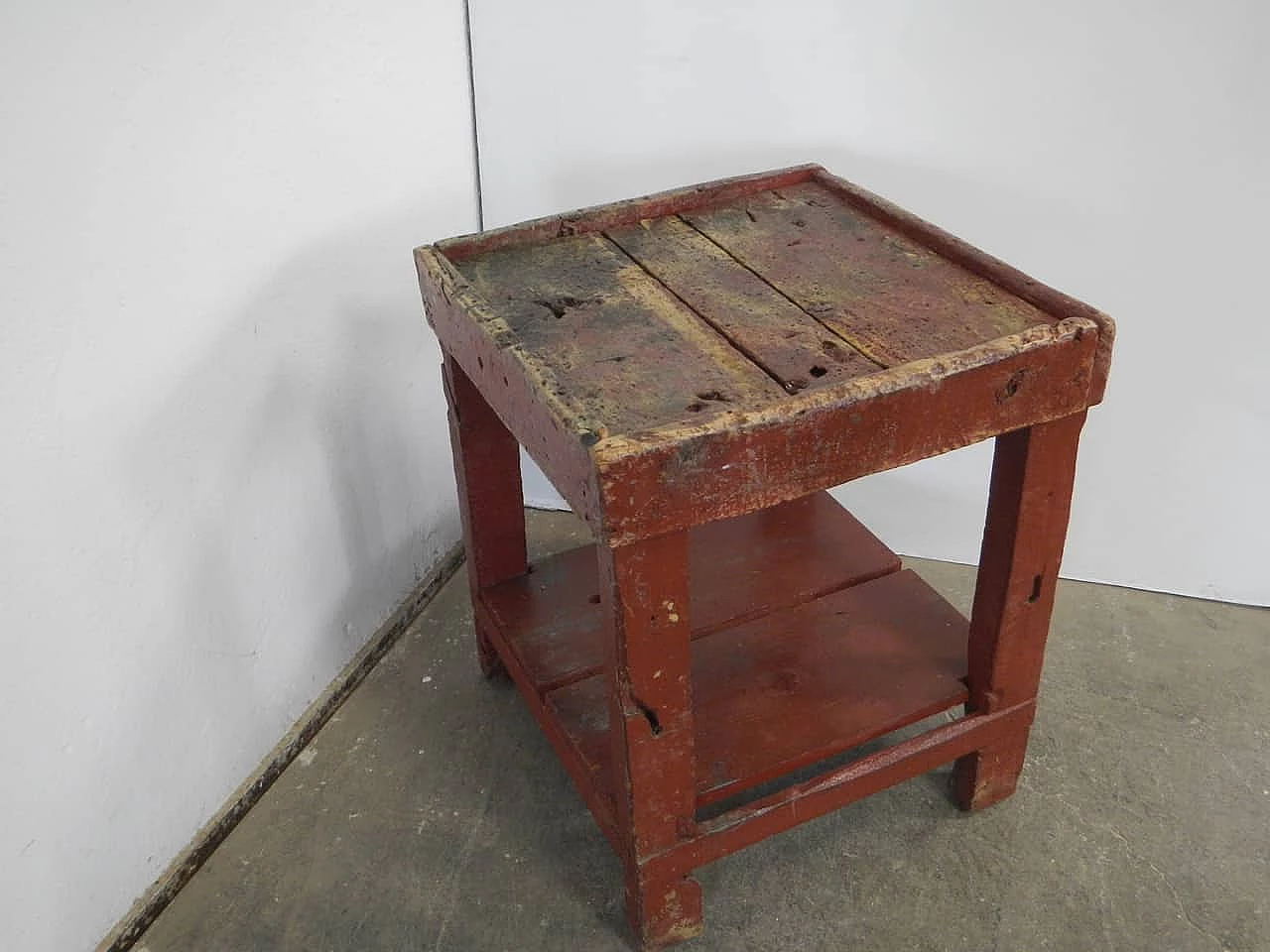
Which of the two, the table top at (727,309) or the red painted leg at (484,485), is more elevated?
the table top at (727,309)

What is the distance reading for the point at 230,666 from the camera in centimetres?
162

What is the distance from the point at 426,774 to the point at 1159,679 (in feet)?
3.82

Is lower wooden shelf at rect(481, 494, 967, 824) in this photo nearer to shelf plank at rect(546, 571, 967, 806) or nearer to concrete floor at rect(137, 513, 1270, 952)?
shelf plank at rect(546, 571, 967, 806)

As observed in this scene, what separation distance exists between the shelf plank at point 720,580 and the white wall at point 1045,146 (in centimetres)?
37

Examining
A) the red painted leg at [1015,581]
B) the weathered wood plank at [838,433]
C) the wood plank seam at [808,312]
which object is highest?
the wood plank seam at [808,312]

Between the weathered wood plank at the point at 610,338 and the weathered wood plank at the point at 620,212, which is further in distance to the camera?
the weathered wood plank at the point at 620,212

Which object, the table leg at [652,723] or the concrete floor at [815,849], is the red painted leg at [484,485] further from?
the table leg at [652,723]

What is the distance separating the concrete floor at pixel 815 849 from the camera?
1472 mm

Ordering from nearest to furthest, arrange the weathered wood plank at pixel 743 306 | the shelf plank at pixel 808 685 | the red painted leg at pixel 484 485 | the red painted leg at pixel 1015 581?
the weathered wood plank at pixel 743 306 < the red painted leg at pixel 1015 581 < the shelf plank at pixel 808 685 < the red painted leg at pixel 484 485

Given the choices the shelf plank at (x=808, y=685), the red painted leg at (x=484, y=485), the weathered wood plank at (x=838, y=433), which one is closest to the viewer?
the weathered wood plank at (x=838, y=433)

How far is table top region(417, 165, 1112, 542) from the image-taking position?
1.17m

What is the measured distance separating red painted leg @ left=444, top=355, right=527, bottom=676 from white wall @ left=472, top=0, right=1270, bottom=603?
516 mm

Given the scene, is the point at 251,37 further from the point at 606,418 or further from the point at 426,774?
the point at 426,774

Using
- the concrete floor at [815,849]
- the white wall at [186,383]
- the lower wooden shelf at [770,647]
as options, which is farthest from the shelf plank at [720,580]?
the white wall at [186,383]
